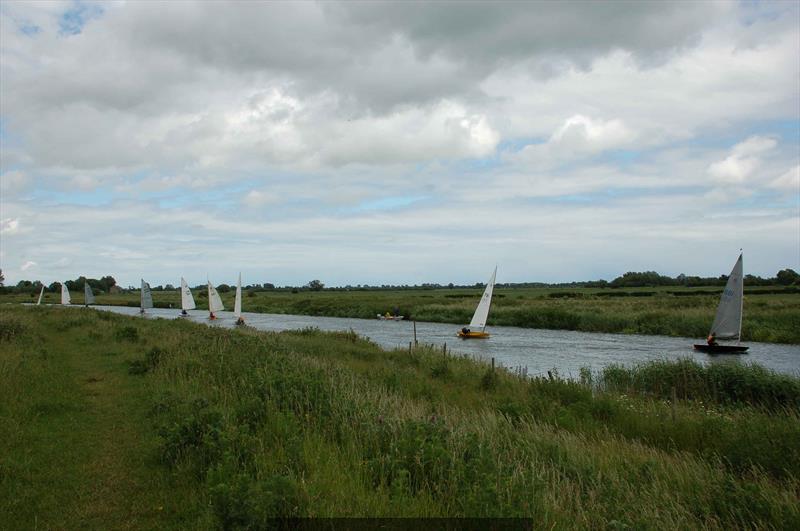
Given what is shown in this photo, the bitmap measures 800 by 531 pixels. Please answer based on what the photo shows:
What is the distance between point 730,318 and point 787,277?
7019 cm

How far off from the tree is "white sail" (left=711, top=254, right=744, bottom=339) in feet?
214

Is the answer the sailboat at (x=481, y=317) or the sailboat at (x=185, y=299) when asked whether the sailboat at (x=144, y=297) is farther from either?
the sailboat at (x=481, y=317)

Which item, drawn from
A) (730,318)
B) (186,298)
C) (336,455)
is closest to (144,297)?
(186,298)

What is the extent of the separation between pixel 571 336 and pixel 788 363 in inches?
623

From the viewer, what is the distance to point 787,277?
283ft

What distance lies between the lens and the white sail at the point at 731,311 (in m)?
30.0

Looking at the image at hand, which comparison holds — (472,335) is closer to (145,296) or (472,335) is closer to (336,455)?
(336,455)

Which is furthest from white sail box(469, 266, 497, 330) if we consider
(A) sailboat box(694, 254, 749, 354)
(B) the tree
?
(B) the tree

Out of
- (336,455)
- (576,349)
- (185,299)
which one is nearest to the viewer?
(336,455)

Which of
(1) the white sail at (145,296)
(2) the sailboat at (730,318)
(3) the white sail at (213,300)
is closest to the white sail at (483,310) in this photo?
(2) the sailboat at (730,318)

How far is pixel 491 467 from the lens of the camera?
20.7 feet

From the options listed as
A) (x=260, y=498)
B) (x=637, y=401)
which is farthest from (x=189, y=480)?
(x=637, y=401)

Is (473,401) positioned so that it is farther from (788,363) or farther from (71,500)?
(788,363)

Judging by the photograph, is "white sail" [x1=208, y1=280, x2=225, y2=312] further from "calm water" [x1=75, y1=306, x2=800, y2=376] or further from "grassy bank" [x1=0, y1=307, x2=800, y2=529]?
"grassy bank" [x1=0, y1=307, x2=800, y2=529]
